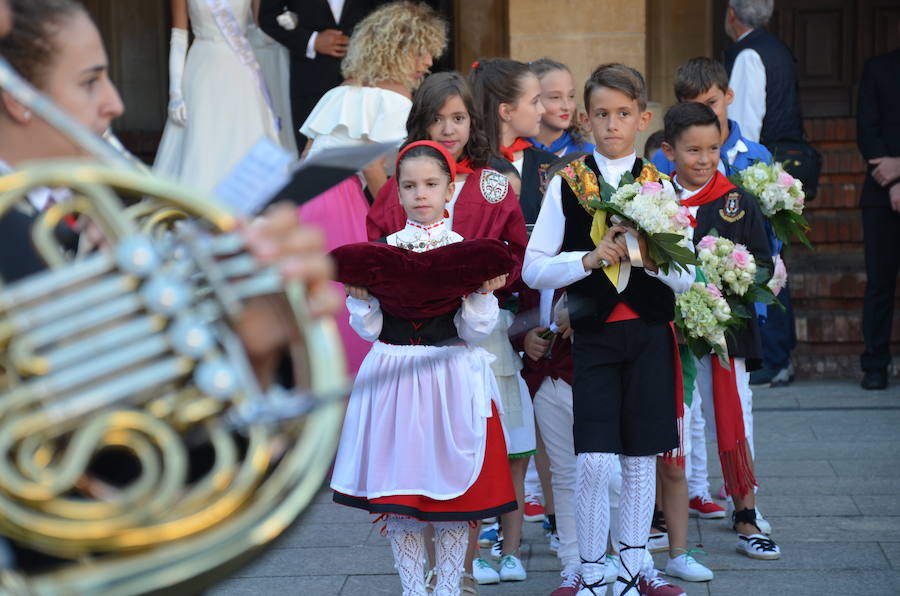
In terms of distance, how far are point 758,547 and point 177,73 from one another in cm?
386

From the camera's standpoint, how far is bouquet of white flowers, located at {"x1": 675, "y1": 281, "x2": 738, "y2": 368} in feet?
15.1

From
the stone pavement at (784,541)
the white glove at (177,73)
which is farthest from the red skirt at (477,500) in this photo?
the white glove at (177,73)

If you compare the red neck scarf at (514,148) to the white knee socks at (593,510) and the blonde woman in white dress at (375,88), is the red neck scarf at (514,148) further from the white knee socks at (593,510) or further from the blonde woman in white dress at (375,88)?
the white knee socks at (593,510)

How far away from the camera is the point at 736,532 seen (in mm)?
5086

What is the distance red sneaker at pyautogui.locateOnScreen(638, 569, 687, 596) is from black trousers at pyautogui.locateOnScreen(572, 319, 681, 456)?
0.48 meters

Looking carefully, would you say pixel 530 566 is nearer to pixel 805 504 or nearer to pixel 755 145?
pixel 805 504

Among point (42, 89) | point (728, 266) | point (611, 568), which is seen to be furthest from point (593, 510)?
point (42, 89)

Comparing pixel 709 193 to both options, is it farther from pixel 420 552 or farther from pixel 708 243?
pixel 420 552

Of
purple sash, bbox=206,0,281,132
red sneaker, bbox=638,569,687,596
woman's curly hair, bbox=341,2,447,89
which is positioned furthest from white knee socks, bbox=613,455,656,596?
purple sash, bbox=206,0,281,132

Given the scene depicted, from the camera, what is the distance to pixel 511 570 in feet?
15.0

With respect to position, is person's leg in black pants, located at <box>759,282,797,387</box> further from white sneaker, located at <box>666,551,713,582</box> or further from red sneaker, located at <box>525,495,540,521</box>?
white sneaker, located at <box>666,551,713,582</box>

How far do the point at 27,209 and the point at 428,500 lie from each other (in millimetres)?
2349

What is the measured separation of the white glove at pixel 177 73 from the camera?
21.9 ft

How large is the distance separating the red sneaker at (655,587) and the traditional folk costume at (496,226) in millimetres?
629
